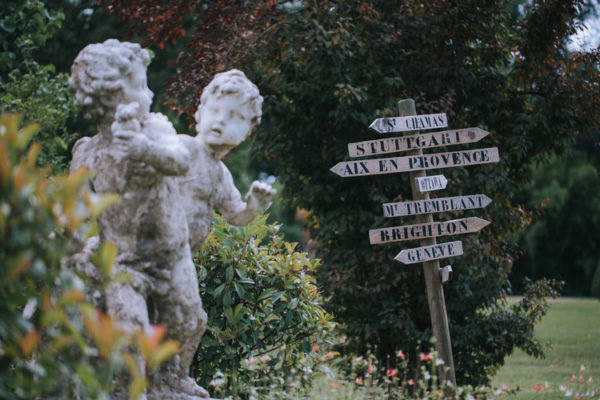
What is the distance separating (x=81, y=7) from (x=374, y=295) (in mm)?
12540

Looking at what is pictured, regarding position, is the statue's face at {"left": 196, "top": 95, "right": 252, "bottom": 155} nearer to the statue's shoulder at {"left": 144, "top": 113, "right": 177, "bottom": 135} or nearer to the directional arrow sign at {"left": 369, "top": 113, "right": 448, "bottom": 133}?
the statue's shoulder at {"left": 144, "top": 113, "right": 177, "bottom": 135}

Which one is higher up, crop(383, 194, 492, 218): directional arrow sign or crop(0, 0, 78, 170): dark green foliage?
crop(0, 0, 78, 170): dark green foliage

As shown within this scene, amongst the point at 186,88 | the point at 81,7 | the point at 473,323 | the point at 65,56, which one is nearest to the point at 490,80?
the point at 473,323

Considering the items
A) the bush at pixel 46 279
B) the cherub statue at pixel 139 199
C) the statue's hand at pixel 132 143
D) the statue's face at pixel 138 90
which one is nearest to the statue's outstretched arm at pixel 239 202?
the cherub statue at pixel 139 199

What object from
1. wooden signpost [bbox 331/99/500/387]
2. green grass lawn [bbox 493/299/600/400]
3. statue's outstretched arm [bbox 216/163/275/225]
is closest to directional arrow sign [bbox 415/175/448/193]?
wooden signpost [bbox 331/99/500/387]

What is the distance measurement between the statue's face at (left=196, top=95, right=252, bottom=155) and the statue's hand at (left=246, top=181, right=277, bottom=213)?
0.79ft

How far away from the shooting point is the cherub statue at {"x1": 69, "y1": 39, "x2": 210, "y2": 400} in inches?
98.5

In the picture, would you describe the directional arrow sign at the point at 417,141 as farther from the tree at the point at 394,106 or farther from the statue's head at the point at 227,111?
the statue's head at the point at 227,111

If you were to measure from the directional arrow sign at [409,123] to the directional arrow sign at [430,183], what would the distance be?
1.36 ft

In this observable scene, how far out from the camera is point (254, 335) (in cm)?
391

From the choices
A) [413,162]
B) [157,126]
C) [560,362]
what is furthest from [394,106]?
[560,362]

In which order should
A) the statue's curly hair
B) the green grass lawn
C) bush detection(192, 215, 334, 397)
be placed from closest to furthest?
the statue's curly hair, bush detection(192, 215, 334, 397), the green grass lawn

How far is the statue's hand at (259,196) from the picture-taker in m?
2.95

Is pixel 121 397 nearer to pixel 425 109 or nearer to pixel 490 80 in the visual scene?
pixel 425 109
